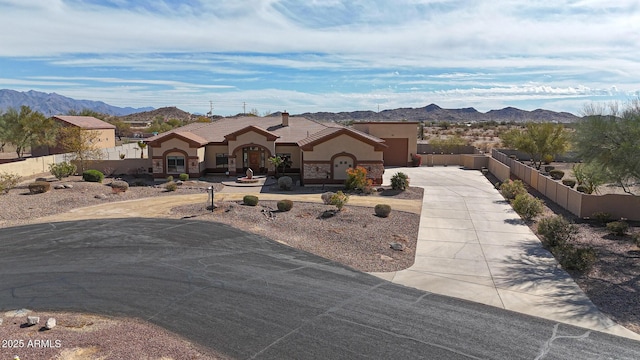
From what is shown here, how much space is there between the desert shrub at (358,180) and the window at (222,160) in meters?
13.2

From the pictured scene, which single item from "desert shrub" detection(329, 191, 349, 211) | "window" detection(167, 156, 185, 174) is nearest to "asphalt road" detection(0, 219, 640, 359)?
"desert shrub" detection(329, 191, 349, 211)

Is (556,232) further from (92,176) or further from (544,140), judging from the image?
(92,176)

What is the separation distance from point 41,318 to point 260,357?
21.6 ft

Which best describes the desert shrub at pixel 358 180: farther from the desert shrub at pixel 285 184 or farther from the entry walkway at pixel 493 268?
the entry walkway at pixel 493 268

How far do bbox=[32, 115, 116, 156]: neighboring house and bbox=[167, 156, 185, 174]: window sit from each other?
50.3ft

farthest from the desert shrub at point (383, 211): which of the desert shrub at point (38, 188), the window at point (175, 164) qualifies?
the desert shrub at point (38, 188)

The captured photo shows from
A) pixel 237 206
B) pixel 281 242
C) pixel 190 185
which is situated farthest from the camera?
pixel 190 185

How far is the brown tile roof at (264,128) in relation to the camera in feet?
153

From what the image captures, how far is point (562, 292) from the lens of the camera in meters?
16.2

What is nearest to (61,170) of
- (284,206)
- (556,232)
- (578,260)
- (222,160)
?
(222,160)

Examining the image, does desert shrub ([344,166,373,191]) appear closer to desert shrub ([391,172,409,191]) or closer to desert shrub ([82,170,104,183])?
desert shrub ([391,172,409,191])

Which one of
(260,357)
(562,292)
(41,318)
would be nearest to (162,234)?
Answer: (41,318)

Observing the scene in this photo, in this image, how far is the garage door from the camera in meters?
56.3

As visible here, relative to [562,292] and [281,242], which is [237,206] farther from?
[562,292]
